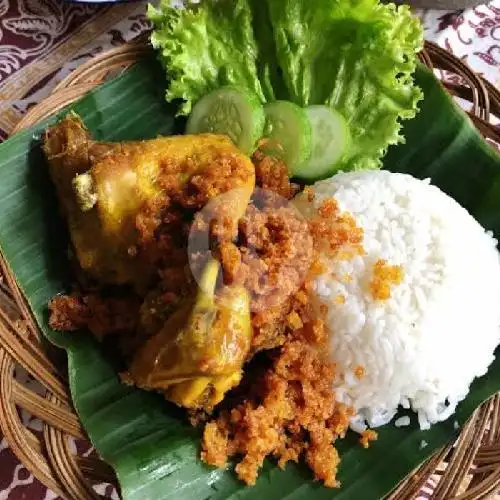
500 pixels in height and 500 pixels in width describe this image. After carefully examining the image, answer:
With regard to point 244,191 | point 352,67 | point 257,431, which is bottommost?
point 257,431

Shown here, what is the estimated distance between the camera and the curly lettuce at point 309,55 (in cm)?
315

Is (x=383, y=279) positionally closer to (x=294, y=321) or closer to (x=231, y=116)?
(x=294, y=321)

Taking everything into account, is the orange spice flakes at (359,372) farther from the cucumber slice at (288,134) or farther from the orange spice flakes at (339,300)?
the cucumber slice at (288,134)

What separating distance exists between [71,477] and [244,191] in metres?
1.17

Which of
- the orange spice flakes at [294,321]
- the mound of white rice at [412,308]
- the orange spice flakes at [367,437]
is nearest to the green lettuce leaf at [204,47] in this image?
the mound of white rice at [412,308]

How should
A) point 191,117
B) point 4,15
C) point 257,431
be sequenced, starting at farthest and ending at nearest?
point 4,15, point 191,117, point 257,431

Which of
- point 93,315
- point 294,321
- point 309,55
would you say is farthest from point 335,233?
point 93,315

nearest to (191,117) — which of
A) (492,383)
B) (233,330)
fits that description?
(233,330)

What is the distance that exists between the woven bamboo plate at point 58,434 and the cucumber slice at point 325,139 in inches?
41.9

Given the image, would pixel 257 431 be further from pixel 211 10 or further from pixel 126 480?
pixel 211 10

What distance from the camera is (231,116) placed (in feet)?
10.3

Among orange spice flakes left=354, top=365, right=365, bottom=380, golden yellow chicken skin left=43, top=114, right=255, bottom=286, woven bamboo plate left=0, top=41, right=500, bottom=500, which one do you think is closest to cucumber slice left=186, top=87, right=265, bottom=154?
golden yellow chicken skin left=43, top=114, right=255, bottom=286

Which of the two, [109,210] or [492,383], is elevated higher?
[109,210]

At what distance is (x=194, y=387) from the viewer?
2.60 metres
